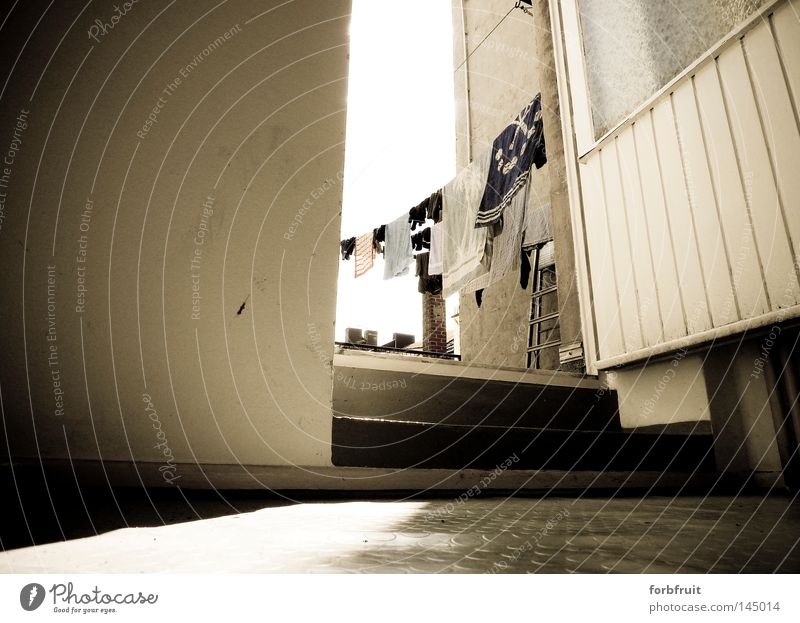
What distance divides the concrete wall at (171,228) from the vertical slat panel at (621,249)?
1.20m

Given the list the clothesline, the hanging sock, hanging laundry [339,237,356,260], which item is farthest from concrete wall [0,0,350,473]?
hanging laundry [339,237,356,260]

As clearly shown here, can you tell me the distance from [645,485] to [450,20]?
4.98 m

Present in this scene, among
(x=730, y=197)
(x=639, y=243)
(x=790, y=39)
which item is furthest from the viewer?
(x=639, y=243)

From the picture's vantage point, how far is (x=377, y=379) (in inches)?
59.9

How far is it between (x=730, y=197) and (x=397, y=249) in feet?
9.92

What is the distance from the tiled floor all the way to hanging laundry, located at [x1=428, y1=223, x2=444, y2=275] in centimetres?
298

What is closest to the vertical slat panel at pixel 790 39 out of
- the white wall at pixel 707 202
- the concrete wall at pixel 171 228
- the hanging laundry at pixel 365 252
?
the white wall at pixel 707 202

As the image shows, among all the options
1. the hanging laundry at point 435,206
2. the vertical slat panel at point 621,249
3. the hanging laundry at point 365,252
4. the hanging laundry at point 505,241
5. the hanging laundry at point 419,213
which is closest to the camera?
the vertical slat panel at point 621,249

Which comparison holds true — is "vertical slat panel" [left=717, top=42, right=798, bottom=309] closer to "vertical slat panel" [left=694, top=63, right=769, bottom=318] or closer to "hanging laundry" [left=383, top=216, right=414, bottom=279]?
"vertical slat panel" [left=694, top=63, right=769, bottom=318]

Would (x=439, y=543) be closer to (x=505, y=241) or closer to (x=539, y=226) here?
(x=505, y=241)

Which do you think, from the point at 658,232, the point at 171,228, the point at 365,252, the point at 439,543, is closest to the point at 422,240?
the point at 365,252

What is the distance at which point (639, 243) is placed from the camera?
5.65 ft

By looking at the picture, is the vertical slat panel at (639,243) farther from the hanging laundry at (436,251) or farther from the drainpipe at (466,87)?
the drainpipe at (466,87)

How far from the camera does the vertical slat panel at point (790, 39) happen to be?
4.05ft
